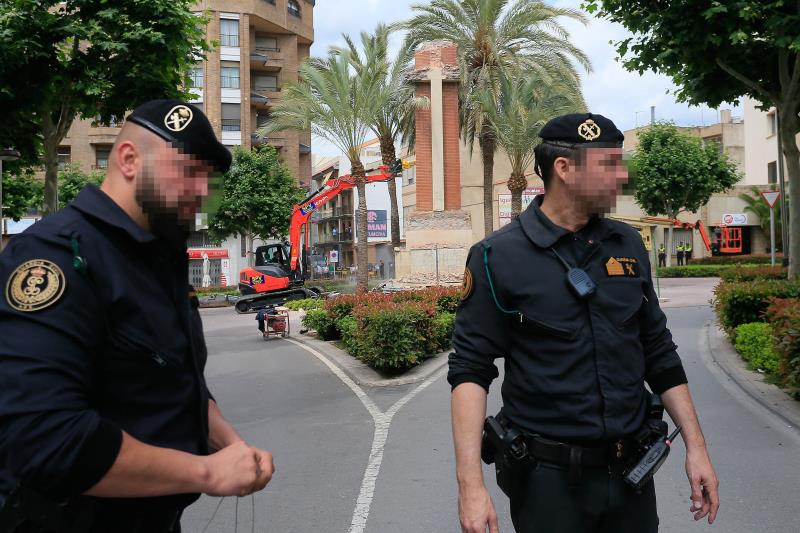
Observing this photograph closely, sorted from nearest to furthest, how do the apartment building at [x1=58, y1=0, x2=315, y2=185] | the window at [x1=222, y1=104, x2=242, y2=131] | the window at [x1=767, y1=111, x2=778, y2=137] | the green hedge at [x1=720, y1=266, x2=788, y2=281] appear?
1. the green hedge at [x1=720, y1=266, x2=788, y2=281]
2. the window at [x1=767, y1=111, x2=778, y2=137]
3. the apartment building at [x1=58, y1=0, x2=315, y2=185]
4. the window at [x1=222, y1=104, x2=242, y2=131]

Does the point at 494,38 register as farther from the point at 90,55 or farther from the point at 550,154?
the point at 550,154

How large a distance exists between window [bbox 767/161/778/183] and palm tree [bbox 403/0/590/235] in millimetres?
26780

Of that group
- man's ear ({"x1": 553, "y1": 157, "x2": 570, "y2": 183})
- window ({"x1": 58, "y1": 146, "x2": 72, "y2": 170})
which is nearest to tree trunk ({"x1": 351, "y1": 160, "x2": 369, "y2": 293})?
man's ear ({"x1": 553, "y1": 157, "x2": 570, "y2": 183})

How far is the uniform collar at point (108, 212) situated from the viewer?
62.2 inches

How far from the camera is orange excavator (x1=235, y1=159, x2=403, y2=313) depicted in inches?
1121

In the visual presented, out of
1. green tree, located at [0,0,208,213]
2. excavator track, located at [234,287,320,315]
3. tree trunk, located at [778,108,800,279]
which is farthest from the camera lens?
excavator track, located at [234,287,320,315]

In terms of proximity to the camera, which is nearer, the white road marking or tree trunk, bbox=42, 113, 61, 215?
the white road marking

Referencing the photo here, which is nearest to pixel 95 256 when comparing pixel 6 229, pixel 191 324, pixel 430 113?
pixel 191 324

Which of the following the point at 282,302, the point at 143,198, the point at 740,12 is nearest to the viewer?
the point at 143,198

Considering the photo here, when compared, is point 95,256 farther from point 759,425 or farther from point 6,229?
point 6,229

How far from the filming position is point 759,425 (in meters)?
7.03

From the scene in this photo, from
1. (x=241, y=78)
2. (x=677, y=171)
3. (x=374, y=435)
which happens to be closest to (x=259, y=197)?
(x=241, y=78)

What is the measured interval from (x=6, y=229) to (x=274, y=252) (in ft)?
83.8

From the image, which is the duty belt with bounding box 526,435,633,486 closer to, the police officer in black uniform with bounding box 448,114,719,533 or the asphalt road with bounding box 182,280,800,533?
the police officer in black uniform with bounding box 448,114,719,533
